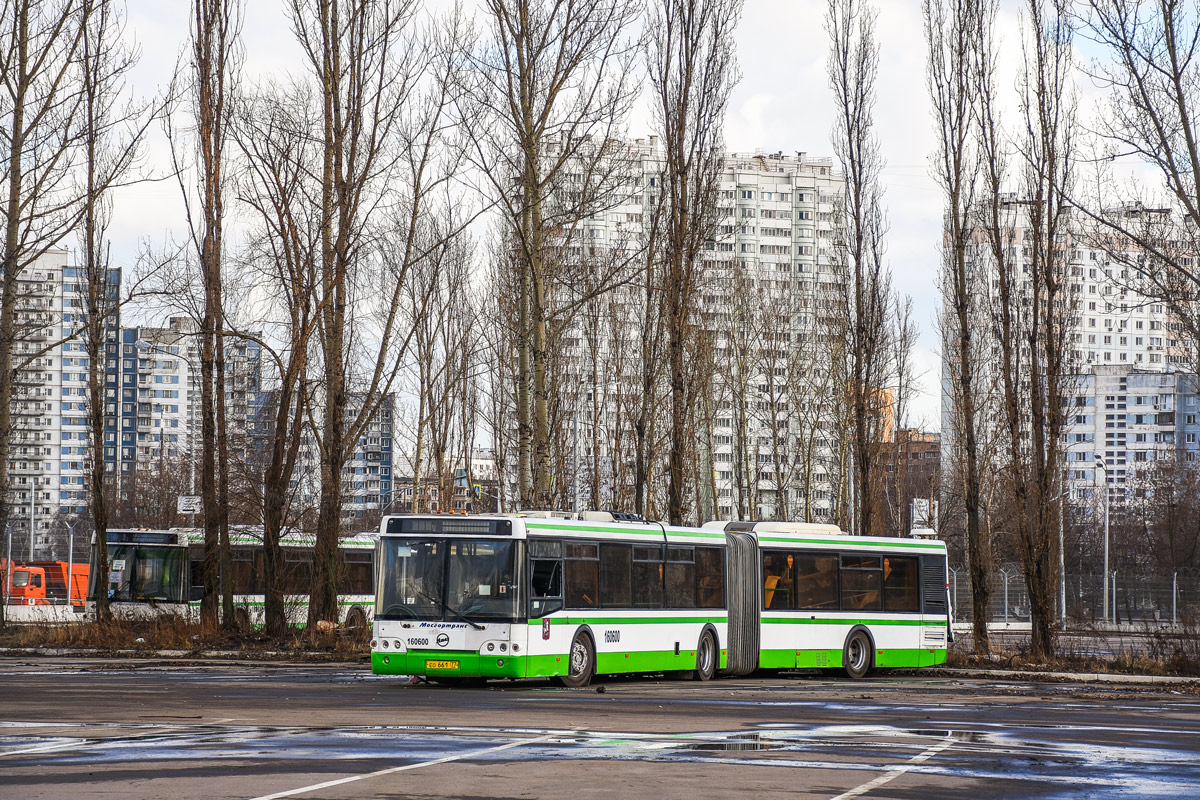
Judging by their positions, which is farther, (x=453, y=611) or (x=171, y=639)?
(x=171, y=639)

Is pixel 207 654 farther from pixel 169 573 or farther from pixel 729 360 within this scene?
pixel 729 360

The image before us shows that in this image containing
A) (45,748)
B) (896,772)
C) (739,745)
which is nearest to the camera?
(896,772)

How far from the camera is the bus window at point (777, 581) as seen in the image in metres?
28.4

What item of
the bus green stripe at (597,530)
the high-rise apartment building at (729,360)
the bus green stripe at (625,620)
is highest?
the high-rise apartment building at (729,360)

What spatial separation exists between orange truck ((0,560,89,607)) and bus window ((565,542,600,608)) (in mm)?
41206

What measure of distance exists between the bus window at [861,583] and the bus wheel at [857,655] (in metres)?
0.58

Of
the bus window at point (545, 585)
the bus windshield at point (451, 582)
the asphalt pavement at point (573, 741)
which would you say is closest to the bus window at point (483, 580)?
the bus windshield at point (451, 582)

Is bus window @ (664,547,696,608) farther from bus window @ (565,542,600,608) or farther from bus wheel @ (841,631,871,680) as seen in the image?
bus wheel @ (841,631,871,680)

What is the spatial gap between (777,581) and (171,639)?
45.5ft

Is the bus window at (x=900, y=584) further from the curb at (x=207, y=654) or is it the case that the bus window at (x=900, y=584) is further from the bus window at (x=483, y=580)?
the curb at (x=207, y=654)

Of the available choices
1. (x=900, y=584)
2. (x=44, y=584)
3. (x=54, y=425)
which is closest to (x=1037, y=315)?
(x=900, y=584)

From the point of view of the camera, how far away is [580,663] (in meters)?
24.2

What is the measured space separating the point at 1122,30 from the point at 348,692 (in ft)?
62.7

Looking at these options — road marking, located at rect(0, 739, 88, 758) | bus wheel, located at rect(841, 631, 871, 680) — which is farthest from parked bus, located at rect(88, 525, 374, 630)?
road marking, located at rect(0, 739, 88, 758)
